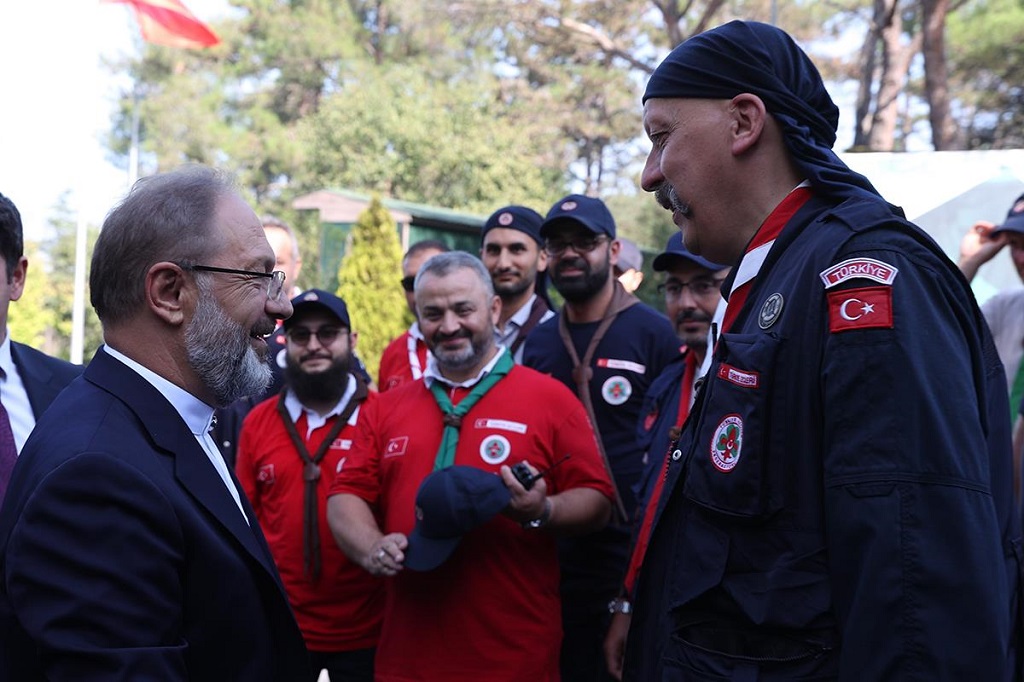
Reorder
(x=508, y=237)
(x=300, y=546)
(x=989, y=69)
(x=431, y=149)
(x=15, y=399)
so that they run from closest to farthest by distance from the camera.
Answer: (x=15, y=399) → (x=300, y=546) → (x=508, y=237) → (x=989, y=69) → (x=431, y=149)

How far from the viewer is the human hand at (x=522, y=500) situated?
12.3 ft

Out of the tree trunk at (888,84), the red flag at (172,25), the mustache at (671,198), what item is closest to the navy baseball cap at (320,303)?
the mustache at (671,198)

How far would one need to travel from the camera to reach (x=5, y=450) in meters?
3.21

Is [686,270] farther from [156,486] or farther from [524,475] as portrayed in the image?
[156,486]

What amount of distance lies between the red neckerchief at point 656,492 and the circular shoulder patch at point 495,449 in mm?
587

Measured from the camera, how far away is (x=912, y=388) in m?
1.80

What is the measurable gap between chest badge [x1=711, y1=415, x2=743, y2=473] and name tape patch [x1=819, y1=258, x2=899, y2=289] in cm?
32

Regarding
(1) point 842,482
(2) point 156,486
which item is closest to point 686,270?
(1) point 842,482

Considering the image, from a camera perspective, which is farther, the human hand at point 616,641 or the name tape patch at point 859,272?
the human hand at point 616,641

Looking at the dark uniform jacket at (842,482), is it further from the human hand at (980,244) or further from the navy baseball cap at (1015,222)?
the human hand at (980,244)

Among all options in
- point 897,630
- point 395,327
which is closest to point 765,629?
point 897,630

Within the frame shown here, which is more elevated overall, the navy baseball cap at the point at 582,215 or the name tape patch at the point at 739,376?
Result: the navy baseball cap at the point at 582,215

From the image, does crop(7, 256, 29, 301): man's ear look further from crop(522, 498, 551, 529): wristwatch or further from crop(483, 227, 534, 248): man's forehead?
crop(483, 227, 534, 248): man's forehead

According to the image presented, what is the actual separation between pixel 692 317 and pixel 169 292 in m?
2.57
